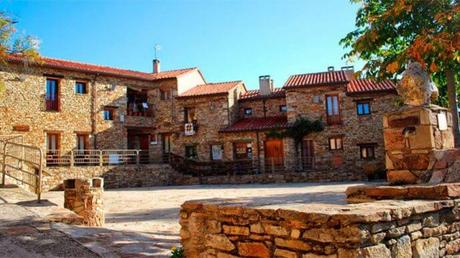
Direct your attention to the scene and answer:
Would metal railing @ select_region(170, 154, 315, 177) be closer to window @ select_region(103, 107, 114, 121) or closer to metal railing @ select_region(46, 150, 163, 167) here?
metal railing @ select_region(46, 150, 163, 167)

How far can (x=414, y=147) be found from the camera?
5.05 metres

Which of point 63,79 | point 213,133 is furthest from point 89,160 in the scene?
point 213,133

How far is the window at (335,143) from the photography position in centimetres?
2238

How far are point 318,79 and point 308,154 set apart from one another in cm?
494

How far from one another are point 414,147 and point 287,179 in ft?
51.1

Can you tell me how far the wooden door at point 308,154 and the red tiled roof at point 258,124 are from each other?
1830 mm

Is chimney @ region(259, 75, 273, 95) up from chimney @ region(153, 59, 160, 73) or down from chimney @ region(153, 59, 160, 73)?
down

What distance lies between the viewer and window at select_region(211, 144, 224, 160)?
2436 cm

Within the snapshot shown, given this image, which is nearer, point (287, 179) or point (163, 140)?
point (287, 179)

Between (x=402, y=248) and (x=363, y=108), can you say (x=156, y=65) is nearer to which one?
(x=363, y=108)

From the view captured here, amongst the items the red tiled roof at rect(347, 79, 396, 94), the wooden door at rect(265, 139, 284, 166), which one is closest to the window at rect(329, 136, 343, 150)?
the red tiled roof at rect(347, 79, 396, 94)

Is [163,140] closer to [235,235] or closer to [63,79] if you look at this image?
[63,79]

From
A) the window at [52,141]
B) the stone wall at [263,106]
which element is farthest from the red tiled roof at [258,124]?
the window at [52,141]

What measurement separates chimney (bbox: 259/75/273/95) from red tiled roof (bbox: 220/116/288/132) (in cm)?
201
